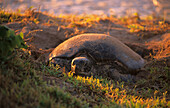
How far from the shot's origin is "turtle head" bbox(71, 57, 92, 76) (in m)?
2.97

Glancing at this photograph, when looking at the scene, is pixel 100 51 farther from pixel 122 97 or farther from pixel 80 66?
pixel 122 97

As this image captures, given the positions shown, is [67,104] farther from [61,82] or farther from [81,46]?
[81,46]

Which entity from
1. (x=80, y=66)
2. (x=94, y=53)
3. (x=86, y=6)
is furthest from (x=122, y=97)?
(x=86, y=6)

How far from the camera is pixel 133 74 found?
3.34m

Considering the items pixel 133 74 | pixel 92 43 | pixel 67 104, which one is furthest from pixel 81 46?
pixel 67 104

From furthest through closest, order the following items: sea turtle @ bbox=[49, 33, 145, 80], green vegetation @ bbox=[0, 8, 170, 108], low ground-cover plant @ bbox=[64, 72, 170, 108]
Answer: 1. sea turtle @ bbox=[49, 33, 145, 80]
2. low ground-cover plant @ bbox=[64, 72, 170, 108]
3. green vegetation @ bbox=[0, 8, 170, 108]

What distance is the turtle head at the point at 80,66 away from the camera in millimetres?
2971

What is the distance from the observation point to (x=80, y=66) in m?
2.97

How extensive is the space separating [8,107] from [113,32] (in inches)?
159

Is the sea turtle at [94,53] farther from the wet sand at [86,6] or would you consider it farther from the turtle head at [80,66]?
the wet sand at [86,6]

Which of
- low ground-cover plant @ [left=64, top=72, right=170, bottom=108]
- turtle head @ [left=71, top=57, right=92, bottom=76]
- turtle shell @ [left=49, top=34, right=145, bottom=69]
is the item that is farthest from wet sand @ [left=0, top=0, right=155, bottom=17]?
low ground-cover plant @ [left=64, top=72, right=170, bottom=108]

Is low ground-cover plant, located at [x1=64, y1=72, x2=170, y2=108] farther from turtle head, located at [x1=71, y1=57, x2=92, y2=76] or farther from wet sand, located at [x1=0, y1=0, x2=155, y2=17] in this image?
wet sand, located at [x1=0, y1=0, x2=155, y2=17]

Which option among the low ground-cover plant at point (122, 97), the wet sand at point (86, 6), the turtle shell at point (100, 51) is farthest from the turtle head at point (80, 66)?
the wet sand at point (86, 6)

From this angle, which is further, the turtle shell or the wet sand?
the wet sand
